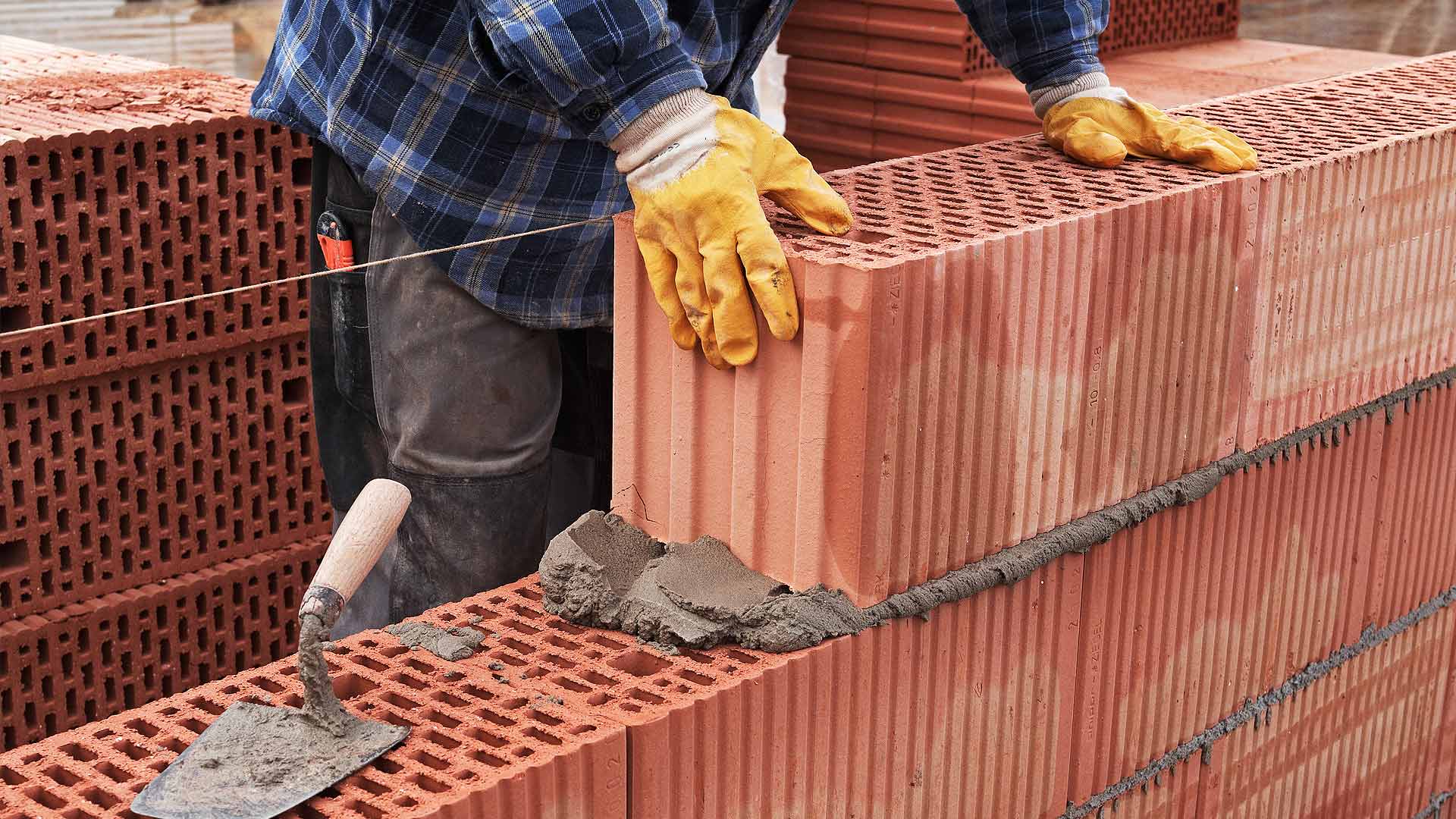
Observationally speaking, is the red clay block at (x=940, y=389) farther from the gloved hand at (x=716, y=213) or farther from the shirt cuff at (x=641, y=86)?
the shirt cuff at (x=641, y=86)

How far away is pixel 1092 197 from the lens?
229 cm

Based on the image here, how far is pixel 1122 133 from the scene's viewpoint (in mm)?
2670

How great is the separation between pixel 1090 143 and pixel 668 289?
0.89 meters

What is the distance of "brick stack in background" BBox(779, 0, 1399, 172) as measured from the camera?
5.38 meters

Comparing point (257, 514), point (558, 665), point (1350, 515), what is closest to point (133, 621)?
point (257, 514)

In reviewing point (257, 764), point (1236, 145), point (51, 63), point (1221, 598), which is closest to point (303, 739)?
point (257, 764)

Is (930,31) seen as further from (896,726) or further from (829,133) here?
(896,726)

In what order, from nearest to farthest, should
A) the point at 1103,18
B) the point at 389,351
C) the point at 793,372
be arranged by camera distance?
the point at 793,372 < the point at 389,351 < the point at 1103,18

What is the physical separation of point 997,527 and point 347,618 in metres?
1.46

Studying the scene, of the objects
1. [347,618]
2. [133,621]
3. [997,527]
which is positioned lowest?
[133,621]

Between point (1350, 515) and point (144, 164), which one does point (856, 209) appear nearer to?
point (1350, 515)

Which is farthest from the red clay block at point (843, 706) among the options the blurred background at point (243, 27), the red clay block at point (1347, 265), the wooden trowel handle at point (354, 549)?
the blurred background at point (243, 27)

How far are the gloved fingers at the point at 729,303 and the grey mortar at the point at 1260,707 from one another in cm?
98

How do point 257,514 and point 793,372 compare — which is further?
point 257,514
